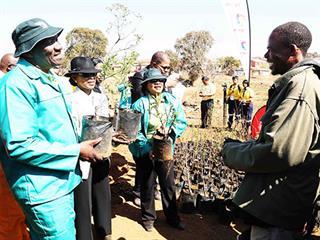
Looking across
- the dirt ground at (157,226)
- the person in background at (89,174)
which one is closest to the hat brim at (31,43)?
the person in background at (89,174)

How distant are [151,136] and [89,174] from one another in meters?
0.90

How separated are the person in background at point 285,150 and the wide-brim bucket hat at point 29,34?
119 centimetres

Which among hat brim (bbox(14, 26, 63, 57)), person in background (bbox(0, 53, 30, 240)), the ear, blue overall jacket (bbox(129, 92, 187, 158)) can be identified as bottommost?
person in background (bbox(0, 53, 30, 240))

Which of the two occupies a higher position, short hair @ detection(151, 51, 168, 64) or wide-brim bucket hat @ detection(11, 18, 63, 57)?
wide-brim bucket hat @ detection(11, 18, 63, 57)

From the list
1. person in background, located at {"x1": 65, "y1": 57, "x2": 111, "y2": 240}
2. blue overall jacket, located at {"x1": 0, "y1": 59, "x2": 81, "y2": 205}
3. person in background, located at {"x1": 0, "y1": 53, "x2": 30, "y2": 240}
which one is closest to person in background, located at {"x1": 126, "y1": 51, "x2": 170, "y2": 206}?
person in background, located at {"x1": 65, "y1": 57, "x2": 111, "y2": 240}

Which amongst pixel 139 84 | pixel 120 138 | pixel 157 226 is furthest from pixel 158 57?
pixel 157 226

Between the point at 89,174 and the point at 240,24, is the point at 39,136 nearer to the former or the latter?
the point at 89,174

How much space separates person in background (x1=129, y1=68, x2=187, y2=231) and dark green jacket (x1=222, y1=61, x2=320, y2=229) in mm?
1651

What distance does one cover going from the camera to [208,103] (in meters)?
10.7

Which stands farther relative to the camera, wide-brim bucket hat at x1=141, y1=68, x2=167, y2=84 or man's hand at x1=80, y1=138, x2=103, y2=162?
wide-brim bucket hat at x1=141, y1=68, x2=167, y2=84

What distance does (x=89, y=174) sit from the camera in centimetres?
292

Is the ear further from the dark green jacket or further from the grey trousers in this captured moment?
the grey trousers

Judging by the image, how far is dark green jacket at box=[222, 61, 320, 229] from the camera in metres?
1.66

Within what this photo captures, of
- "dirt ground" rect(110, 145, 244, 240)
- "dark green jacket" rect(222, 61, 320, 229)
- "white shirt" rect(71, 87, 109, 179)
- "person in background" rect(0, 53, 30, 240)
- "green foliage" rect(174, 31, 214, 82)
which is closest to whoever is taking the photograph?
"dark green jacket" rect(222, 61, 320, 229)
